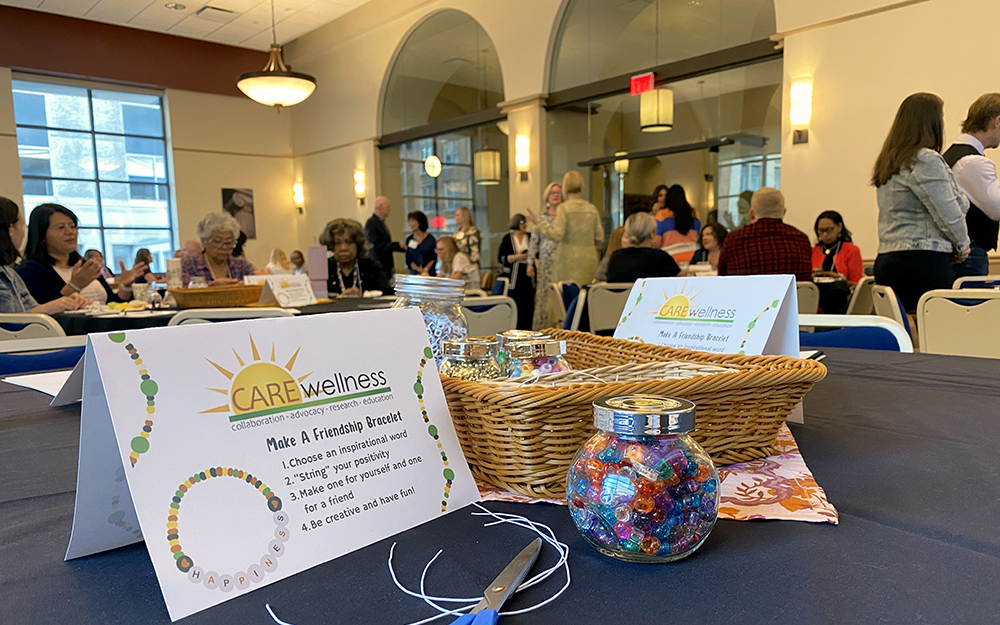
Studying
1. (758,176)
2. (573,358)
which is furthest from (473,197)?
(573,358)

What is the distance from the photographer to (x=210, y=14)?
8656 mm

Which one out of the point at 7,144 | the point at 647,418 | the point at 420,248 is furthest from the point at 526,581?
the point at 7,144

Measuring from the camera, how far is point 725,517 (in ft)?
1.77

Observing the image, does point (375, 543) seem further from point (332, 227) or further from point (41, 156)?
point (41, 156)

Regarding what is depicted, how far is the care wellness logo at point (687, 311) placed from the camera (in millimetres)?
985

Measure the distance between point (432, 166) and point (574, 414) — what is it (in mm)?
8815

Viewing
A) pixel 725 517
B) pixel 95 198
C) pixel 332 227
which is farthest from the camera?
pixel 95 198

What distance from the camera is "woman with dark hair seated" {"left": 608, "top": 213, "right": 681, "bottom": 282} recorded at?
13.7 feet

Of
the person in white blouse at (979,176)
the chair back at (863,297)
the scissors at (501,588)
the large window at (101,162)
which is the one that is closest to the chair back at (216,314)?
the scissors at (501,588)

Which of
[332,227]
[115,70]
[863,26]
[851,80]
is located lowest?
[332,227]

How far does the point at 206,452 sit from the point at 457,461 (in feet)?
0.75

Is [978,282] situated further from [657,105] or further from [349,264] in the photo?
[349,264]

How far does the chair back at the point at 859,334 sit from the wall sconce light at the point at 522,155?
5.79 m

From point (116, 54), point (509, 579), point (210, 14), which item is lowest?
point (509, 579)
